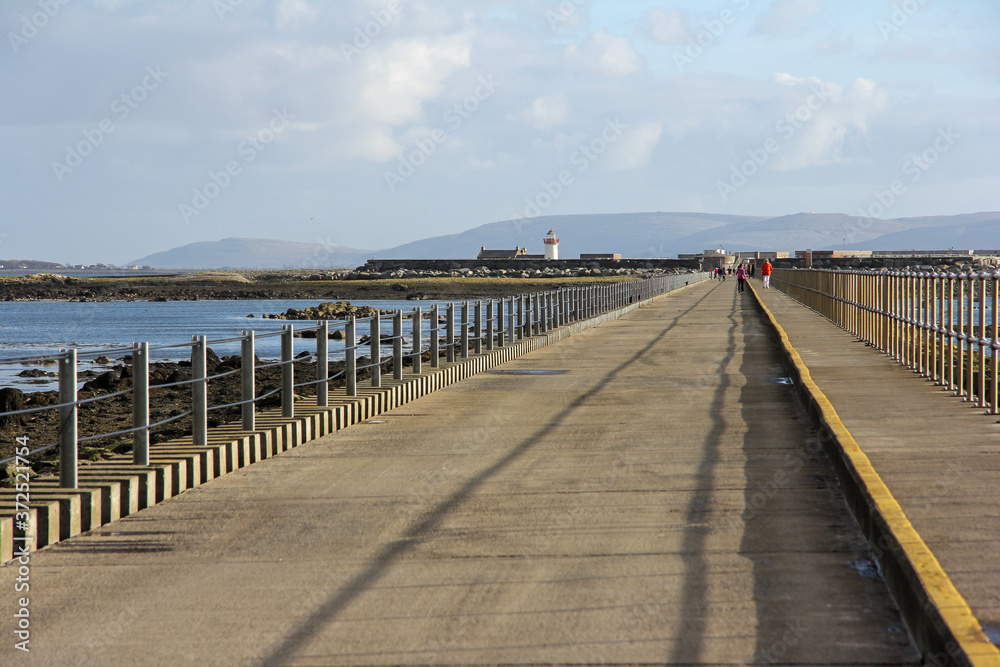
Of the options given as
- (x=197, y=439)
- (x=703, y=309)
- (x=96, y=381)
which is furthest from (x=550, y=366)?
(x=703, y=309)

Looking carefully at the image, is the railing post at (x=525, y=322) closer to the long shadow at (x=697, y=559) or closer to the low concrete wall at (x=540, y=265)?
the long shadow at (x=697, y=559)

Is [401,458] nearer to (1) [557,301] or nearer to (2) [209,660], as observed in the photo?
(2) [209,660]

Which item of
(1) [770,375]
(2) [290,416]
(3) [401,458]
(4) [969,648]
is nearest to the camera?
(4) [969,648]

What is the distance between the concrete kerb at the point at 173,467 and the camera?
22.9 feet

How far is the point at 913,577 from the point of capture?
529 centimetres

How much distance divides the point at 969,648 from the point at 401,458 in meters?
6.30

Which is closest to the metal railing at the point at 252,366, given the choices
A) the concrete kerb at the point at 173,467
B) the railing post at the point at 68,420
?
the railing post at the point at 68,420

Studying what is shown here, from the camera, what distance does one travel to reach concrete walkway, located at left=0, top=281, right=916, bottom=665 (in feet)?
16.5

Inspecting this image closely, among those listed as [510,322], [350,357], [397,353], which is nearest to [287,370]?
[350,357]

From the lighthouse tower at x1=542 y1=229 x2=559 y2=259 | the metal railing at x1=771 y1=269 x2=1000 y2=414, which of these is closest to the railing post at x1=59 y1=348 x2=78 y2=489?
the metal railing at x1=771 y1=269 x2=1000 y2=414

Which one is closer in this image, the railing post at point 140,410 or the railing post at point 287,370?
the railing post at point 140,410

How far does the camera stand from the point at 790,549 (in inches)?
259

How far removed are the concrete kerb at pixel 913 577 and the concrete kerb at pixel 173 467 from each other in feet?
16.2

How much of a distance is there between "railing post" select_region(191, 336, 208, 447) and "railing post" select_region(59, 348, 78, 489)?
165 cm
